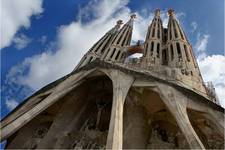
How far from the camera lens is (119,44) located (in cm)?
2342

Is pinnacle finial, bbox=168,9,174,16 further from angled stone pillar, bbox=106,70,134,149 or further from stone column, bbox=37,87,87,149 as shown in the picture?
angled stone pillar, bbox=106,70,134,149

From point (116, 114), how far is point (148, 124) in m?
2.82

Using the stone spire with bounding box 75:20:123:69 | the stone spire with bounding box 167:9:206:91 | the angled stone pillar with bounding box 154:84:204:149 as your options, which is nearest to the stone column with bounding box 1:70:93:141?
the angled stone pillar with bounding box 154:84:204:149

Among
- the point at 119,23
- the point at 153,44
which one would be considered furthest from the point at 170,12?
the point at 153,44

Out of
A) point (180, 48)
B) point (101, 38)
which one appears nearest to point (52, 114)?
point (180, 48)

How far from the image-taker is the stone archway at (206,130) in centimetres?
1049

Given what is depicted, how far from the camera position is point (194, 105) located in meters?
11.1

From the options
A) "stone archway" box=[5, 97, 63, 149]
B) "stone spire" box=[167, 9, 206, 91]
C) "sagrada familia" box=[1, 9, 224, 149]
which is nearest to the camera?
"sagrada familia" box=[1, 9, 224, 149]

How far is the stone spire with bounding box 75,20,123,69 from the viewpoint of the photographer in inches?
838

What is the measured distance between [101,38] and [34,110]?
50.2 feet

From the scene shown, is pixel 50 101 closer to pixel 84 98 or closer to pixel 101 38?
pixel 84 98

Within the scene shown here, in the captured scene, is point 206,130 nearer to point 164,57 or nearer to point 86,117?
point 86,117

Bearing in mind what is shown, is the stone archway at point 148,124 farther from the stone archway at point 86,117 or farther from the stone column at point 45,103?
the stone column at point 45,103

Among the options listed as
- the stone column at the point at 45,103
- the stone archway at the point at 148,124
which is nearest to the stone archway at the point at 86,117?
the stone column at the point at 45,103
